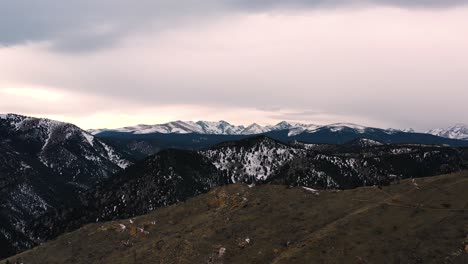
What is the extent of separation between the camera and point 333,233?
5881 inches

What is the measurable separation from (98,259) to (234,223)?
53.2 metres

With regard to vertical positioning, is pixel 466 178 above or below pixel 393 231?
above

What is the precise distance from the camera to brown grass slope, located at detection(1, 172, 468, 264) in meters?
133

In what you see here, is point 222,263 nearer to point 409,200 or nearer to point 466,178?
point 409,200

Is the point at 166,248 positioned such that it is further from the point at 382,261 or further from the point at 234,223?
the point at 382,261

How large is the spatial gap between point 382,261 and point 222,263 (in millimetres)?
50322

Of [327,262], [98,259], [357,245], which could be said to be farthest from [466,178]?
[98,259]

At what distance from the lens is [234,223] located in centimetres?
18675

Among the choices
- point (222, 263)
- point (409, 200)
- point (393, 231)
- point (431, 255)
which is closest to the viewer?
point (431, 255)

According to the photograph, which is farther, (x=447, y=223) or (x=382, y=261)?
(x=447, y=223)

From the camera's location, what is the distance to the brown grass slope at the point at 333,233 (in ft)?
436

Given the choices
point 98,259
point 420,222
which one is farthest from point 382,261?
point 98,259

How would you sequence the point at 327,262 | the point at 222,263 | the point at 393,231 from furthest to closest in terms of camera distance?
the point at 222,263 → the point at 393,231 → the point at 327,262

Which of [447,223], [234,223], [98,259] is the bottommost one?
[98,259]
